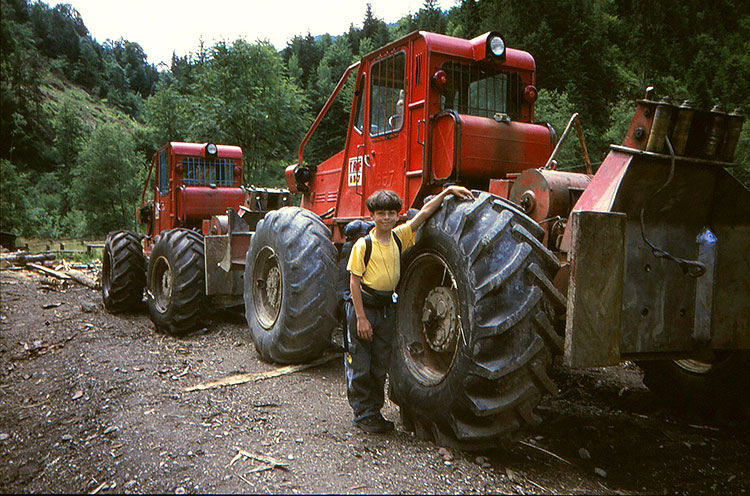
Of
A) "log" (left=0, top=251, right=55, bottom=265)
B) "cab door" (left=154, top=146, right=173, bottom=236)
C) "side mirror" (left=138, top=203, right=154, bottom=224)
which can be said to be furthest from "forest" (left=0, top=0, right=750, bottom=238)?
"cab door" (left=154, top=146, right=173, bottom=236)

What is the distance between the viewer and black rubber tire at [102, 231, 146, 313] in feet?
31.4

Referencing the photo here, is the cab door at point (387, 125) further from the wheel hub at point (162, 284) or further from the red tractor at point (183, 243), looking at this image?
the wheel hub at point (162, 284)

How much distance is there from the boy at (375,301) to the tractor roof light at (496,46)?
2.19 m

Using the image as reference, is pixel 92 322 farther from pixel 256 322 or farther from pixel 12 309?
pixel 256 322

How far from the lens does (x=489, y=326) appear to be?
10.9 feet

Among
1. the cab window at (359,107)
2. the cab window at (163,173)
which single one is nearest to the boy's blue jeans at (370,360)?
the cab window at (359,107)

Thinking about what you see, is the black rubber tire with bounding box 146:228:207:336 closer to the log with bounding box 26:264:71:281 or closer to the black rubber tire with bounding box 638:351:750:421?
the black rubber tire with bounding box 638:351:750:421

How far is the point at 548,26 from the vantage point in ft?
93.8

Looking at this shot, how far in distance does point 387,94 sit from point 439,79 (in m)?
0.83

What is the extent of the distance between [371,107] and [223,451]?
3.85m

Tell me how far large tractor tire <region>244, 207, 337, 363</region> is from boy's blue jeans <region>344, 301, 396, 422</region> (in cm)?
148

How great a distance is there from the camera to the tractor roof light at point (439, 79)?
523cm

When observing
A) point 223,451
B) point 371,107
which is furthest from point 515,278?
point 371,107

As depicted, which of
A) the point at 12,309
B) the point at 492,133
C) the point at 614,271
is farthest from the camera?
A: the point at 12,309
